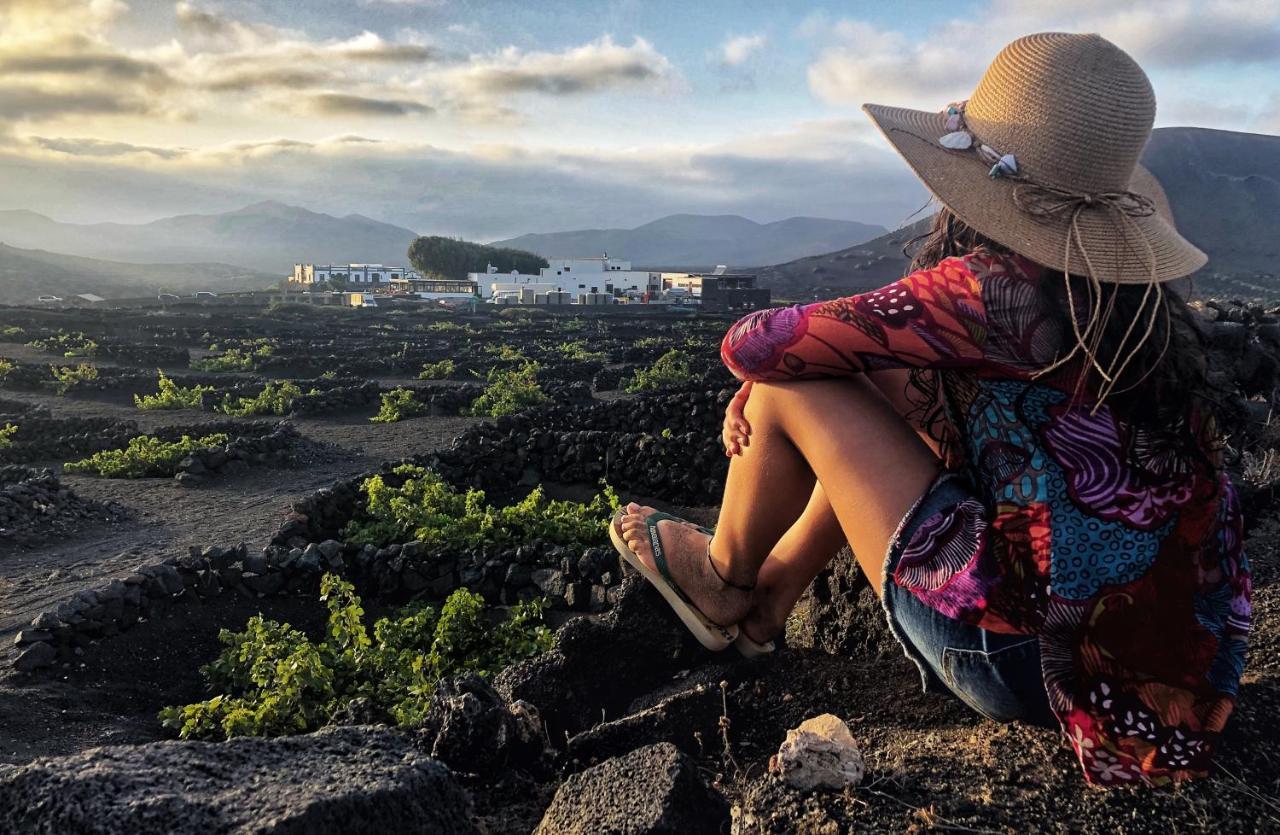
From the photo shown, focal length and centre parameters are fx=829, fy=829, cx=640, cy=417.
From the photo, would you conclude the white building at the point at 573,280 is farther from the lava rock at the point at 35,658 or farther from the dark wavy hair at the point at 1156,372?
the dark wavy hair at the point at 1156,372

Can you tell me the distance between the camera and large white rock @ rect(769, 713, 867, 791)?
1834mm

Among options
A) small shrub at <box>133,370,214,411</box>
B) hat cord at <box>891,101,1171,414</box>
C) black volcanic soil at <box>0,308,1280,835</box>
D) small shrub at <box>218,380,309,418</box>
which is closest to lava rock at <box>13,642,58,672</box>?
black volcanic soil at <box>0,308,1280,835</box>

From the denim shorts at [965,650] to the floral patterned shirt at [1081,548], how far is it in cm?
3

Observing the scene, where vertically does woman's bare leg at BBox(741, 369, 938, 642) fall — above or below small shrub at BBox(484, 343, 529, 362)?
above

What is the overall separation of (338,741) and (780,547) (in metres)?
1.31

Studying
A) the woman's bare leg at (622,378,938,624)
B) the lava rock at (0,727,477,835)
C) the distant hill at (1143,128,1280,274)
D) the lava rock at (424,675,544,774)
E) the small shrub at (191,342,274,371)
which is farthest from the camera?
the distant hill at (1143,128,1280,274)

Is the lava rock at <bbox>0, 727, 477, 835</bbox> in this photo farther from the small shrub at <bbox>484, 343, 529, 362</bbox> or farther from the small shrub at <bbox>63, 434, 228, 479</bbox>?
the small shrub at <bbox>484, 343, 529, 362</bbox>

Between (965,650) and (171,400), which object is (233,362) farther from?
(965,650)

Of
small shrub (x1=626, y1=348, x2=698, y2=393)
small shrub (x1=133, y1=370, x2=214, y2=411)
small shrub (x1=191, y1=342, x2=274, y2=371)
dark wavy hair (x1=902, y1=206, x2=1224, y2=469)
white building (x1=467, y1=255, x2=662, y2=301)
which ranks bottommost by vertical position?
small shrub (x1=133, y1=370, x2=214, y2=411)

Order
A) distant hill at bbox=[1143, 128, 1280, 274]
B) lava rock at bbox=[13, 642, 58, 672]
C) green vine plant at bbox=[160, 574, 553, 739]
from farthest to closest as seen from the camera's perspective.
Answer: distant hill at bbox=[1143, 128, 1280, 274], lava rock at bbox=[13, 642, 58, 672], green vine plant at bbox=[160, 574, 553, 739]

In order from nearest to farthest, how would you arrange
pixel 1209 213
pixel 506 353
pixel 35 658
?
pixel 35 658 < pixel 506 353 < pixel 1209 213

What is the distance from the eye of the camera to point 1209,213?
12275cm

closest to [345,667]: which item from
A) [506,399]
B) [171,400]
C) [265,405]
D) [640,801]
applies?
[640,801]

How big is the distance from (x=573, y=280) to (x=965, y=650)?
251 ft
